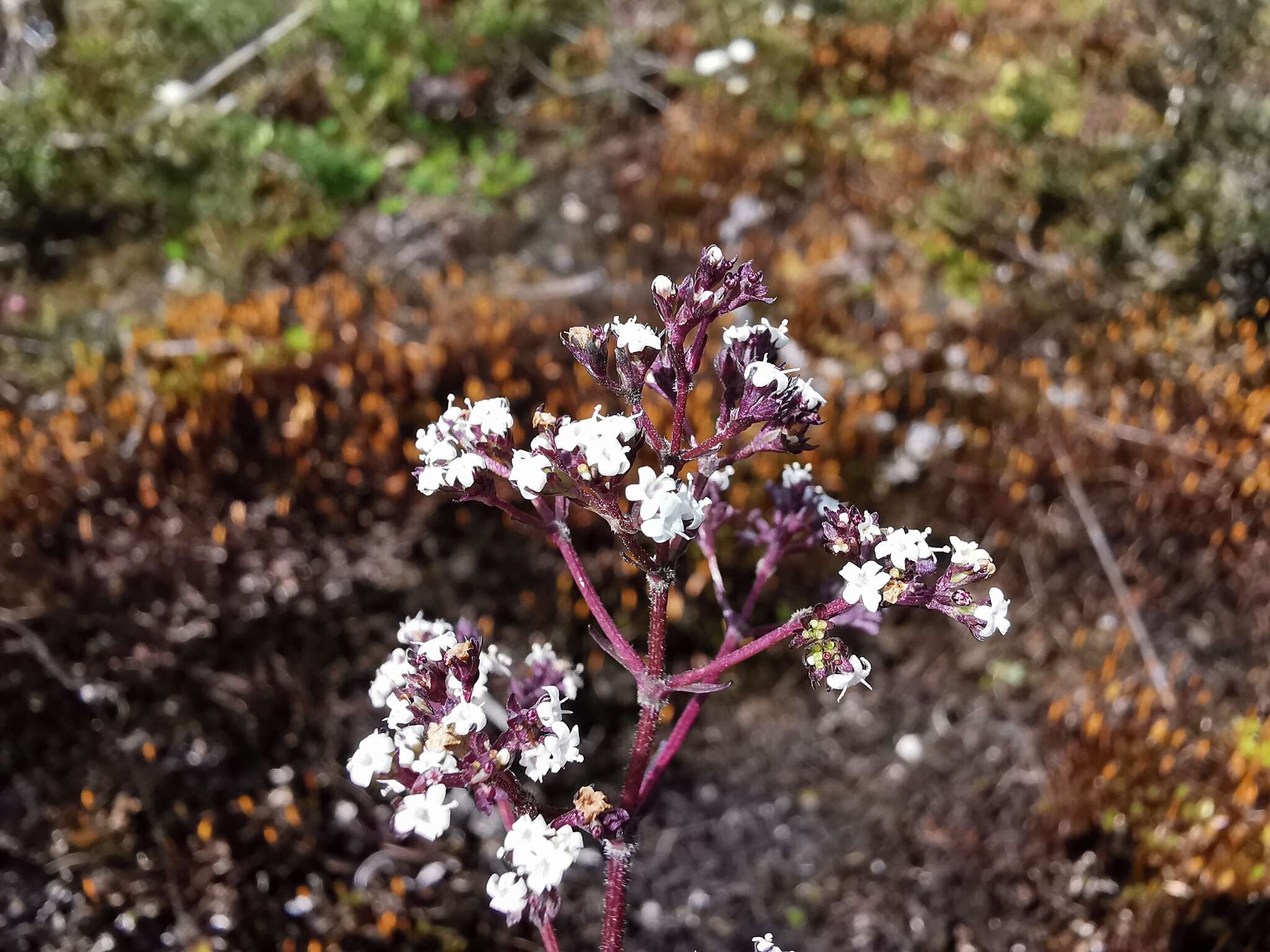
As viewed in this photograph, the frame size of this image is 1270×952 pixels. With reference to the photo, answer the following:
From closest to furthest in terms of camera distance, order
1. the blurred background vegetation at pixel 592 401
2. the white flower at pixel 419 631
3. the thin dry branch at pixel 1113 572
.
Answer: the white flower at pixel 419 631, the blurred background vegetation at pixel 592 401, the thin dry branch at pixel 1113 572

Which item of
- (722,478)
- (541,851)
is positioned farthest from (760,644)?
(541,851)

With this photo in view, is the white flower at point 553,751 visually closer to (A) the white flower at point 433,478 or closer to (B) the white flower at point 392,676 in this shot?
(B) the white flower at point 392,676

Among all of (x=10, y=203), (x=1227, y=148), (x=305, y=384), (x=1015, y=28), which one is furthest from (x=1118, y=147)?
(x=10, y=203)

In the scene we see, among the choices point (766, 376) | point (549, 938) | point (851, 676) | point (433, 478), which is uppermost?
point (766, 376)

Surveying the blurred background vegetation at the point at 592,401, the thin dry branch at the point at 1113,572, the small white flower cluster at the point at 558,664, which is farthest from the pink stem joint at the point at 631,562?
the thin dry branch at the point at 1113,572

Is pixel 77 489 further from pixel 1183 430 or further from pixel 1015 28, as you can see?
pixel 1015 28

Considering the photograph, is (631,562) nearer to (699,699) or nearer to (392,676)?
(699,699)
